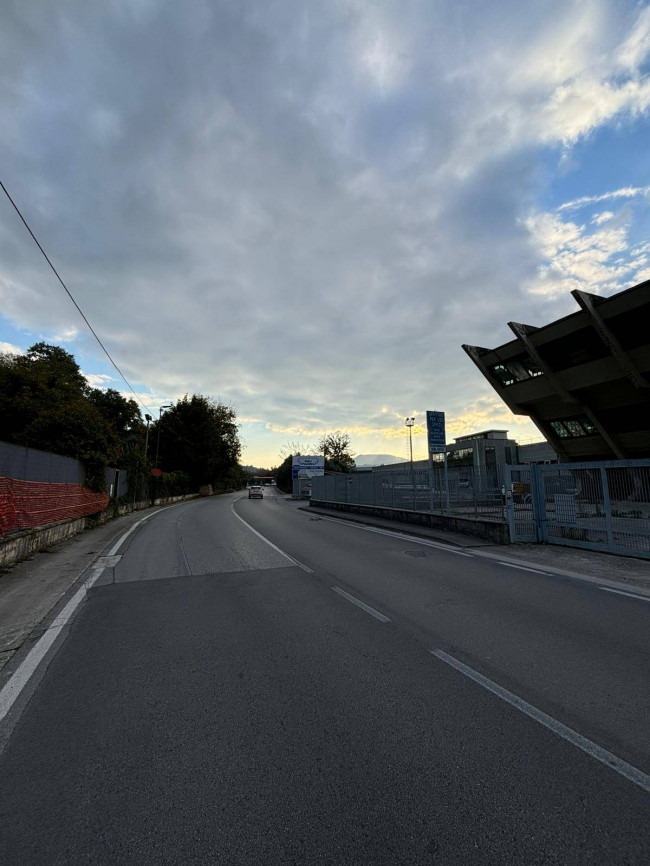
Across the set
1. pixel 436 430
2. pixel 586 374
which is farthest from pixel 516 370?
pixel 436 430

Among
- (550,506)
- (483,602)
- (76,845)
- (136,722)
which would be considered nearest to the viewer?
(76,845)

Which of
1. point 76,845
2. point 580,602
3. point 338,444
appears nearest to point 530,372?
point 580,602

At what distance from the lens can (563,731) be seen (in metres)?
2.98

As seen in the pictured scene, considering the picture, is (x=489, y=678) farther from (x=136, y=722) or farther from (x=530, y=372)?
(x=530, y=372)

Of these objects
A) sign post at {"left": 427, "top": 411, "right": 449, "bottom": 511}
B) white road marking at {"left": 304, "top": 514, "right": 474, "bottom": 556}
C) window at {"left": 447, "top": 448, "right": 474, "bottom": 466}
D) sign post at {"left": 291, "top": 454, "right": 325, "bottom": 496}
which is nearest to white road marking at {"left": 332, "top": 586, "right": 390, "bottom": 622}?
white road marking at {"left": 304, "top": 514, "right": 474, "bottom": 556}

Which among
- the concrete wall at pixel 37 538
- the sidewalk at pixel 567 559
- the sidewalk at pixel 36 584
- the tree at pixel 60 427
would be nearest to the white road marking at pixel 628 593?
the sidewalk at pixel 567 559

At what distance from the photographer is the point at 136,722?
3.18 meters

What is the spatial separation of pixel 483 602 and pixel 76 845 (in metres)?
5.49

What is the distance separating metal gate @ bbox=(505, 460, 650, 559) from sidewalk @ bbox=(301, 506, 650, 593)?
374 mm

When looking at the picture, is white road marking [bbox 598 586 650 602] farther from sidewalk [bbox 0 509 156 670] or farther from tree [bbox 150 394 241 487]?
tree [bbox 150 394 241 487]

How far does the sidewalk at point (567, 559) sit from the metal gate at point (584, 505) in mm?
374

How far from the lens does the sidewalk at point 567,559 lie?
8109mm

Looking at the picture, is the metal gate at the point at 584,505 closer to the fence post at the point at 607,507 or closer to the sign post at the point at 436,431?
the fence post at the point at 607,507

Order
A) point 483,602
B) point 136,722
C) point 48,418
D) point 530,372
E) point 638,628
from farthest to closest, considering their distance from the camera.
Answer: point 530,372
point 48,418
point 483,602
point 638,628
point 136,722
